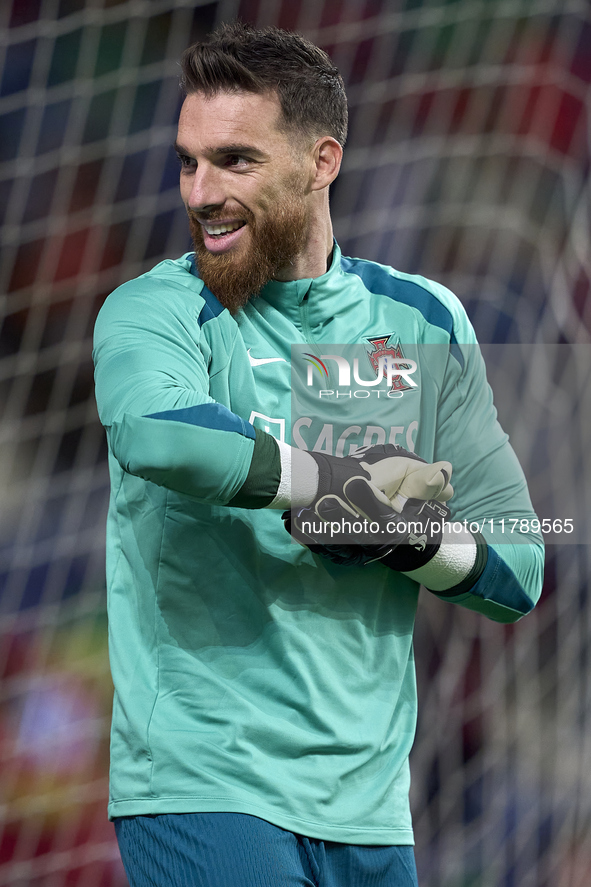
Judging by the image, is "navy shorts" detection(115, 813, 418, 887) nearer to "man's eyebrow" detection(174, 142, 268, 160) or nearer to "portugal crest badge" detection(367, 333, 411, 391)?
"portugal crest badge" detection(367, 333, 411, 391)

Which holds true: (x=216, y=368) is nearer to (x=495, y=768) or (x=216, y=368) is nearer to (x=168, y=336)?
(x=168, y=336)

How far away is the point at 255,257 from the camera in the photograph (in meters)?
1.33

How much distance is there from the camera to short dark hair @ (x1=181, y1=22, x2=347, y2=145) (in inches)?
52.2

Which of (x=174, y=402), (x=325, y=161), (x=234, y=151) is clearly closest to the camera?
(x=174, y=402)

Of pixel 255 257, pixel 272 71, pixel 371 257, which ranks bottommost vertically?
pixel 371 257

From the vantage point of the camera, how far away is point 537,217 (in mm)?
2795

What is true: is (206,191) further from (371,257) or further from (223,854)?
(371,257)

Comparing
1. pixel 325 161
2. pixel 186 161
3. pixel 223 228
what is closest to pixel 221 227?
pixel 223 228

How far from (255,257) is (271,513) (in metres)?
0.35

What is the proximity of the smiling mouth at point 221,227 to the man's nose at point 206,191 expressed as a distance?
3 cm

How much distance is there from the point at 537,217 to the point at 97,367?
1943 millimetres

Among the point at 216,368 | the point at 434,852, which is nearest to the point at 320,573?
the point at 216,368

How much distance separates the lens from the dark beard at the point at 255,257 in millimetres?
1309

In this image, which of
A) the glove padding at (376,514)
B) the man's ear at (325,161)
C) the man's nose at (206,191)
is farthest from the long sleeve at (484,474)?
the man's nose at (206,191)
